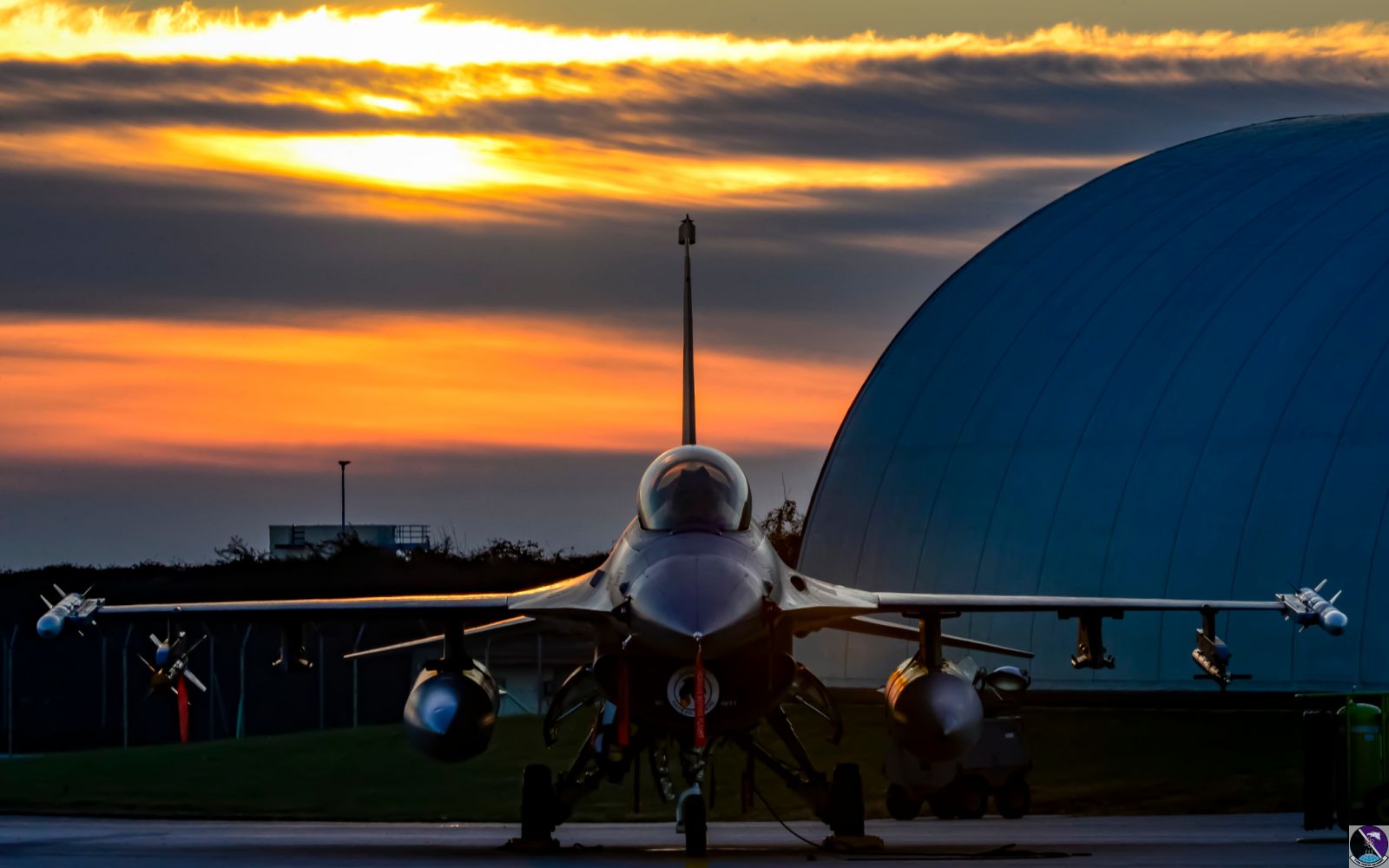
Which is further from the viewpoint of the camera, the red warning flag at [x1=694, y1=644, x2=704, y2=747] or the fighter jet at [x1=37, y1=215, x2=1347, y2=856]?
the fighter jet at [x1=37, y1=215, x2=1347, y2=856]

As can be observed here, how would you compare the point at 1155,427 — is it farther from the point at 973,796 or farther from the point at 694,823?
the point at 694,823

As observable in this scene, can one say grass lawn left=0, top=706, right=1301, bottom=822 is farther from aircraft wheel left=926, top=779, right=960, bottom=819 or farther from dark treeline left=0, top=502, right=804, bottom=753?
dark treeline left=0, top=502, right=804, bottom=753

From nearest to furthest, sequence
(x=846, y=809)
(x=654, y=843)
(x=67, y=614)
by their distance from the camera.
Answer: (x=67, y=614), (x=846, y=809), (x=654, y=843)

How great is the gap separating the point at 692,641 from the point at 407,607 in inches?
197

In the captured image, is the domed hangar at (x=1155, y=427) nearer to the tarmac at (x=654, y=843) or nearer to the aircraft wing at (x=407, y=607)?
the tarmac at (x=654, y=843)

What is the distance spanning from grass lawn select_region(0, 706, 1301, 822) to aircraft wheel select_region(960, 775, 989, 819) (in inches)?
102

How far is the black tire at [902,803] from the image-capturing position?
35.5 m

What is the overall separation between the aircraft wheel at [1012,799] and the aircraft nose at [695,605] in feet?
50.8

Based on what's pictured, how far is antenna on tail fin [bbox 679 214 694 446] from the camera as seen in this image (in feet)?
96.9

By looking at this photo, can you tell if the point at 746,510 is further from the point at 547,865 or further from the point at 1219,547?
the point at 1219,547

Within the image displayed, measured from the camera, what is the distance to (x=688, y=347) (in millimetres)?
30797

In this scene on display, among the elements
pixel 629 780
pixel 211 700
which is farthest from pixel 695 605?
pixel 211 700

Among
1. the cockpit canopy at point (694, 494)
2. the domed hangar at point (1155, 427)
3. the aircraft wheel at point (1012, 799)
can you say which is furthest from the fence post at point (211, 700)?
the cockpit canopy at point (694, 494)

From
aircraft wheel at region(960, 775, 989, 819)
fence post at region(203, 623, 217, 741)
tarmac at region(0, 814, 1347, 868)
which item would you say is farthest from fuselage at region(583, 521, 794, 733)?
fence post at region(203, 623, 217, 741)
